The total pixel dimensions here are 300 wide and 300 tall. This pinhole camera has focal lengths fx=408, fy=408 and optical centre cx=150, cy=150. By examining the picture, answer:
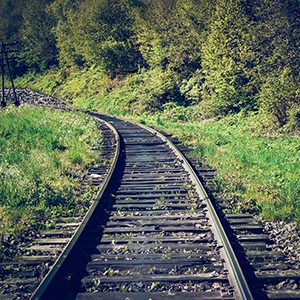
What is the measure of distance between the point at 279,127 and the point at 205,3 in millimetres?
11129

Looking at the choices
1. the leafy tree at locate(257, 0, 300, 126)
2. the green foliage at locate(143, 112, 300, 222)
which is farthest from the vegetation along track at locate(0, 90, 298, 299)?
the leafy tree at locate(257, 0, 300, 126)

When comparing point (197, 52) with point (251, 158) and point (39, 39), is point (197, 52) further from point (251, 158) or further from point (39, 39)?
point (39, 39)

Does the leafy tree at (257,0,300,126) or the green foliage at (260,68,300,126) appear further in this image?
the leafy tree at (257,0,300,126)

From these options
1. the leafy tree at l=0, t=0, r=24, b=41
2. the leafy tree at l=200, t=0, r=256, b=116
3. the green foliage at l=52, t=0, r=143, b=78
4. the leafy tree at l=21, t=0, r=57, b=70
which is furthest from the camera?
the leafy tree at l=0, t=0, r=24, b=41

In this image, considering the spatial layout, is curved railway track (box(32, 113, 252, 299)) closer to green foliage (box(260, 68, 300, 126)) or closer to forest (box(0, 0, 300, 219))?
forest (box(0, 0, 300, 219))

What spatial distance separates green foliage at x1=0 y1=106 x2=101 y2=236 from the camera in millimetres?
7184

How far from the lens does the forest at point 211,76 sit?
11352 mm

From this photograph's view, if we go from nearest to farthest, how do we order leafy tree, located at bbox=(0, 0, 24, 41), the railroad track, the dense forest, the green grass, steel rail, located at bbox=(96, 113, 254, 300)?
steel rail, located at bbox=(96, 113, 254, 300) < the railroad track < the green grass < the dense forest < leafy tree, located at bbox=(0, 0, 24, 41)

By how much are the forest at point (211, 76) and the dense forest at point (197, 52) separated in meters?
0.05

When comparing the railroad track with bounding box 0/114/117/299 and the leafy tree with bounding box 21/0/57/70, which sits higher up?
the railroad track with bounding box 0/114/117/299

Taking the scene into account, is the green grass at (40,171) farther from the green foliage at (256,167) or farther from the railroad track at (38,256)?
the green foliage at (256,167)

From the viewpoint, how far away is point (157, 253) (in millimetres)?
5359

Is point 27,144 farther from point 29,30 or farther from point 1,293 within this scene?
point 29,30

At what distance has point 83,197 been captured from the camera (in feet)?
26.2
